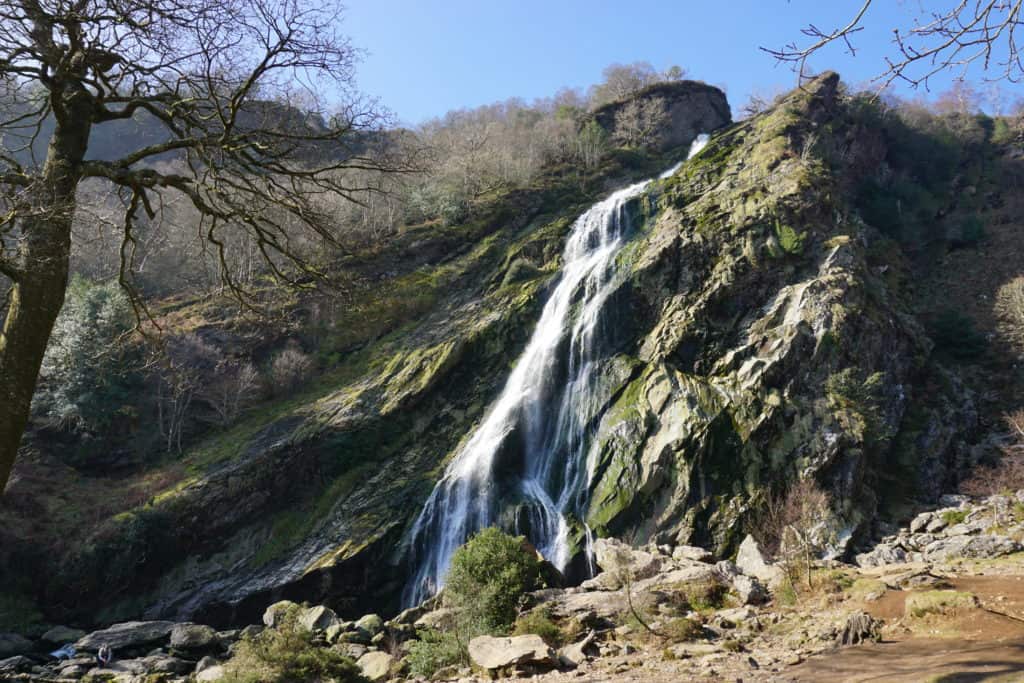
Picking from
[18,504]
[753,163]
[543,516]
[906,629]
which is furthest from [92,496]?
[753,163]

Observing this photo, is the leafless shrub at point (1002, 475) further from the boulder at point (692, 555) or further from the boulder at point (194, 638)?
the boulder at point (194, 638)

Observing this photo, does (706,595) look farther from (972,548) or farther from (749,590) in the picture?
(972,548)

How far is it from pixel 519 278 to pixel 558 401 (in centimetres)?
947

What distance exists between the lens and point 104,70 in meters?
5.19

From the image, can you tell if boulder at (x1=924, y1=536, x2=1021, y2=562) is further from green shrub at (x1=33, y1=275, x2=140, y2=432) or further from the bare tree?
the bare tree

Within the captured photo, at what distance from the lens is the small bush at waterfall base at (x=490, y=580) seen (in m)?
9.95

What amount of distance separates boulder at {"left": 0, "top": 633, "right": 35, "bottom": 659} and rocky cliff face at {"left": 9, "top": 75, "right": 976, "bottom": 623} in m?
3.22

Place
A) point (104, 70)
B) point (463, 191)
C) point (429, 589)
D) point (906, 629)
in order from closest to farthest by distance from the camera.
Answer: point (104, 70) < point (906, 629) < point (429, 589) < point (463, 191)

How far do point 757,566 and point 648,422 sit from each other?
732 cm

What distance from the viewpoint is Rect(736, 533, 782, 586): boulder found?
1162 cm

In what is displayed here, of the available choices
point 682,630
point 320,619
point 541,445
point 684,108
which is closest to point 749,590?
point 682,630

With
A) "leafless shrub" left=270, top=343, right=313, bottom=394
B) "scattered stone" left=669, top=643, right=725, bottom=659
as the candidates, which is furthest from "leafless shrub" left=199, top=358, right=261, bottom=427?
"scattered stone" left=669, top=643, right=725, bottom=659

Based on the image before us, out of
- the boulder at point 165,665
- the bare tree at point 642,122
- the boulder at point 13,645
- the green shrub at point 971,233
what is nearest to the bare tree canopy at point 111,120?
the boulder at point 165,665

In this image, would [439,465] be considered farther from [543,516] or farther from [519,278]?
[519,278]
